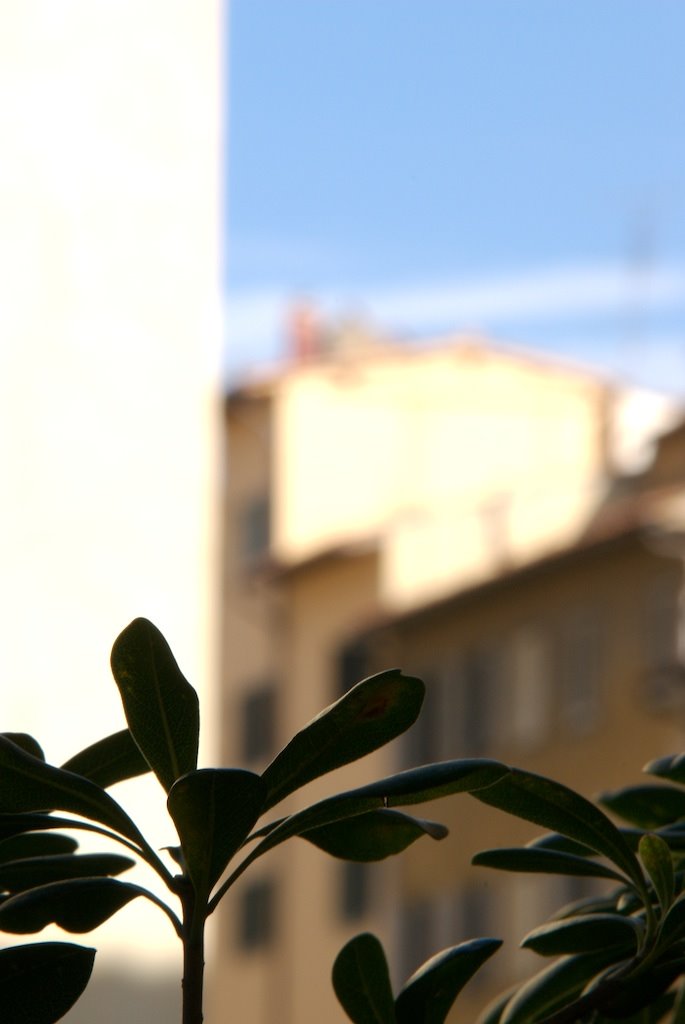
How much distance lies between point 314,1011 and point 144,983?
12.9m

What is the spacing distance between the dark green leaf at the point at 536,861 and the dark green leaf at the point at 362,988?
49 mm

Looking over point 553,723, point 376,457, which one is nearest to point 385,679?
point 553,723

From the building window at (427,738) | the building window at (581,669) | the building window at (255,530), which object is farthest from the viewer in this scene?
the building window at (255,530)

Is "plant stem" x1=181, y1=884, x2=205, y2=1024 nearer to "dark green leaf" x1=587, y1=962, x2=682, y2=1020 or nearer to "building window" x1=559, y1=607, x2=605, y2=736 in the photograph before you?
"dark green leaf" x1=587, y1=962, x2=682, y2=1020

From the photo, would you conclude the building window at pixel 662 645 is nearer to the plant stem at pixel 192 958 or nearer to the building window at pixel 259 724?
the building window at pixel 259 724

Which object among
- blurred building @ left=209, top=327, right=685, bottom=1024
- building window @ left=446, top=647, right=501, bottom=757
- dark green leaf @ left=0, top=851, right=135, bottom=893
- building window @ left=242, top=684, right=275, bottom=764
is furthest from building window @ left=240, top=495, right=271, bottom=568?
dark green leaf @ left=0, top=851, right=135, bottom=893

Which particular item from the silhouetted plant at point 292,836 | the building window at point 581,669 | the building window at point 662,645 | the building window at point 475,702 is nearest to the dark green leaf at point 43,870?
the silhouetted plant at point 292,836

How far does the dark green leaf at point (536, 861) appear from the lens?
64 cm

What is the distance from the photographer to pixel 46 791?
22.0 inches

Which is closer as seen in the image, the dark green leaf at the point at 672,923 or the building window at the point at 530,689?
the dark green leaf at the point at 672,923

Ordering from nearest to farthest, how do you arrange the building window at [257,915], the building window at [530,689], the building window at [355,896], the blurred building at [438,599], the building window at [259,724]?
the blurred building at [438,599] → the building window at [530,689] → the building window at [355,896] → the building window at [257,915] → the building window at [259,724]

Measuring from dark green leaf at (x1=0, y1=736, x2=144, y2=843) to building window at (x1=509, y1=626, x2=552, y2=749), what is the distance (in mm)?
14692

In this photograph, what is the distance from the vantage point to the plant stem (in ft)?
1.78

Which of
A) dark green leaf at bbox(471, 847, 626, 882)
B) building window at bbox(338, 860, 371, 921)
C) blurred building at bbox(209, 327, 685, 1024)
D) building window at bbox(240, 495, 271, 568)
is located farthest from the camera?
building window at bbox(240, 495, 271, 568)
